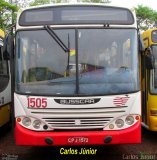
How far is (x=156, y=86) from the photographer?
10406 millimetres

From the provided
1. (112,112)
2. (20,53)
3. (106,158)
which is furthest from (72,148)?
(20,53)

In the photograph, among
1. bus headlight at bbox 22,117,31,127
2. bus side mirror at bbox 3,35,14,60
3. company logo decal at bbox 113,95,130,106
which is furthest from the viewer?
bus side mirror at bbox 3,35,14,60

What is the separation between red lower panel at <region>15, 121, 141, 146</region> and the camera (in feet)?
24.7

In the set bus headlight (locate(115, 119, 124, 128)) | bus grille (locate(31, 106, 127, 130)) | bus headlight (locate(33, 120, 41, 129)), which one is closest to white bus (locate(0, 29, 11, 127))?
bus headlight (locate(33, 120, 41, 129))

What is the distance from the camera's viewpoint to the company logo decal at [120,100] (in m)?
7.63

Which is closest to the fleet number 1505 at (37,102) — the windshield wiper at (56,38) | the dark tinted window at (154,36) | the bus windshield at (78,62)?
the bus windshield at (78,62)

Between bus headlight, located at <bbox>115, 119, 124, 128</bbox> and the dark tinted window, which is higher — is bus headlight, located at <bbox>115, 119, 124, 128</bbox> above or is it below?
below

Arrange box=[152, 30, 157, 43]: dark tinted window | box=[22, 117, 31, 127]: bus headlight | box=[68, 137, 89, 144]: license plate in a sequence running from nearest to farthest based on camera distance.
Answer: box=[68, 137, 89, 144]: license plate
box=[22, 117, 31, 127]: bus headlight
box=[152, 30, 157, 43]: dark tinted window

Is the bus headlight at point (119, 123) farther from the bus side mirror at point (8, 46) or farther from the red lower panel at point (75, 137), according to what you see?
the bus side mirror at point (8, 46)

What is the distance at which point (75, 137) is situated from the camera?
7539 millimetres

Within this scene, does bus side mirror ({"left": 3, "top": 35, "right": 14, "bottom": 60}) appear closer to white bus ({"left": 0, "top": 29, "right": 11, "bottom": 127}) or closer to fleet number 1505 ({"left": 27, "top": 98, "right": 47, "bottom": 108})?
fleet number 1505 ({"left": 27, "top": 98, "right": 47, "bottom": 108})

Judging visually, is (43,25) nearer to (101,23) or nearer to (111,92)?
(101,23)

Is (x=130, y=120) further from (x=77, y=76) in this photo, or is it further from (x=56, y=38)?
(x=56, y=38)

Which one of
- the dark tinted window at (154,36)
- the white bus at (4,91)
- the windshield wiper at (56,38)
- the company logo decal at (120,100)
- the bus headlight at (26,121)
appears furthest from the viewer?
the white bus at (4,91)
